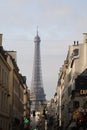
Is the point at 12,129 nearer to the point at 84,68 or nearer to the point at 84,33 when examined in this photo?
the point at 84,68

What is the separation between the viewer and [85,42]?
81875 mm

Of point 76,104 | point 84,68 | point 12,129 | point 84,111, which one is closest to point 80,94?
point 76,104

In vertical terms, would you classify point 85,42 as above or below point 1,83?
above

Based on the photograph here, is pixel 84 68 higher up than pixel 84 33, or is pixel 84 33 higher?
pixel 84 33

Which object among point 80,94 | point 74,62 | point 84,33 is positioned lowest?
point 80,94

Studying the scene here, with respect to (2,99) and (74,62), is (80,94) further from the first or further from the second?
(2,99)

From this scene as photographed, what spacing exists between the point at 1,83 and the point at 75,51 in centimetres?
2744

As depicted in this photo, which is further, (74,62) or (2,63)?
(74,62)

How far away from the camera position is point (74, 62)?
78.9 meters

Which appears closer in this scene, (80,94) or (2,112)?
(2,112)

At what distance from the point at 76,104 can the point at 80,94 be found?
9.04 feet

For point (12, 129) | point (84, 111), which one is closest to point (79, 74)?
point (12, 129)

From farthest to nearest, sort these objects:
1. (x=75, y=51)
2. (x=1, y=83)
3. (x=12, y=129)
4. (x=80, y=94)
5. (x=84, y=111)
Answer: (x=75, y=51) < (x=12, y=129) < (x=80, y=94) < (x=1, y=83) < (x=84, y=111)

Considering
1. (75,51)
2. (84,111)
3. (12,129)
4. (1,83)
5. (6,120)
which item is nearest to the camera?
(84,111)
